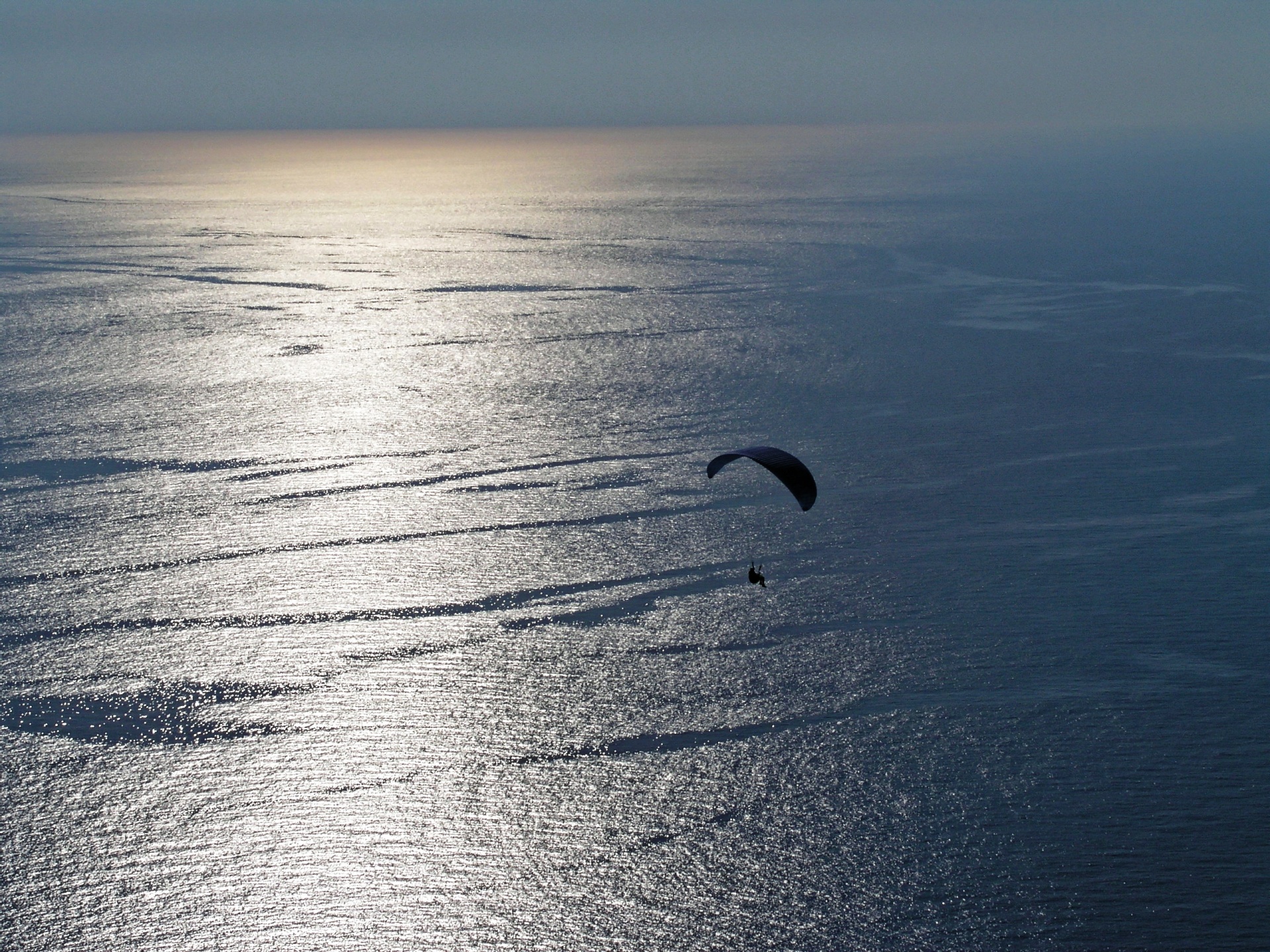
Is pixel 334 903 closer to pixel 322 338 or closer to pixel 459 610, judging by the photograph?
pixel 459 610

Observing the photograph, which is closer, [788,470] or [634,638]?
[788,470]

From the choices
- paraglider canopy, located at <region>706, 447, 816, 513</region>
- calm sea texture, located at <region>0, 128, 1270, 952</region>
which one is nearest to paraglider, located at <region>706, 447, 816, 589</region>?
paraglider canopy, located at <region>706, 447, 816, 513</region>

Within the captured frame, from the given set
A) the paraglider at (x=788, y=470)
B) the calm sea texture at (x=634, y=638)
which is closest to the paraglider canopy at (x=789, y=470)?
the paraglider at (x=788, y=470)

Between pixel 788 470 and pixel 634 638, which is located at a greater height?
pixel 788 470

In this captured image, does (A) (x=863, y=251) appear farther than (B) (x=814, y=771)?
Yes

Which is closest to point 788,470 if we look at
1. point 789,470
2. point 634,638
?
point 789,470

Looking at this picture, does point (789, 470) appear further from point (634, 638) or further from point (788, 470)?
point (634, 638)

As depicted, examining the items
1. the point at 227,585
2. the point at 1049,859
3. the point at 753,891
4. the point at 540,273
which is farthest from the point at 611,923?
the point at 540,273

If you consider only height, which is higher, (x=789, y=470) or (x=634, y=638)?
(x=789, y=470)
